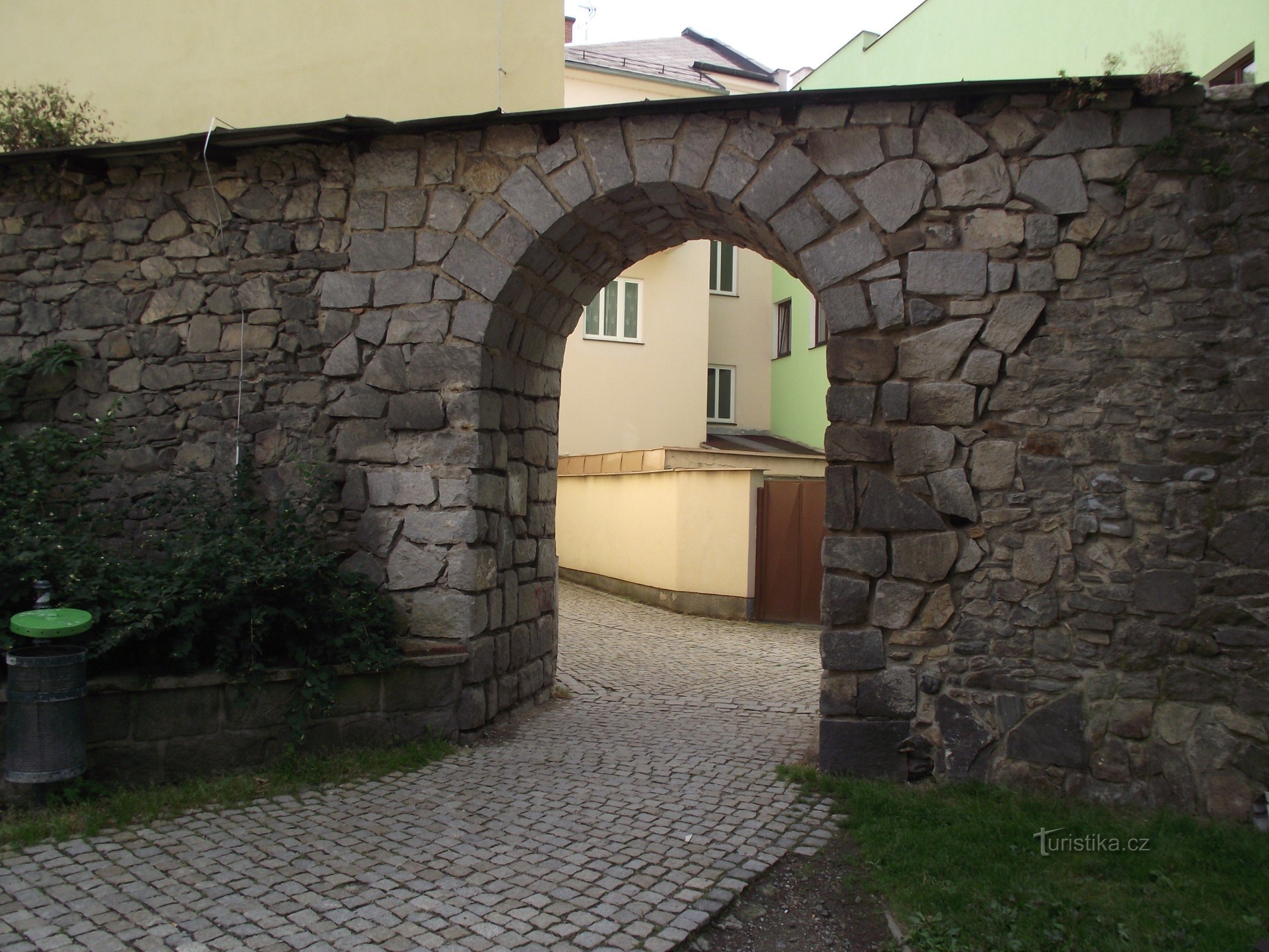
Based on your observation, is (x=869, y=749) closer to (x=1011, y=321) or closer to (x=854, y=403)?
(x=854, y=403)

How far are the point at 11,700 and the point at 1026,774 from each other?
15.1 feet

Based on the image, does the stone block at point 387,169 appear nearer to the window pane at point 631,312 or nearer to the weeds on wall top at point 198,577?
the weeds on wall top at point 198,577

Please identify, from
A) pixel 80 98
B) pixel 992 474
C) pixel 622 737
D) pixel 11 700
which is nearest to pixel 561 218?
pixel 992 474

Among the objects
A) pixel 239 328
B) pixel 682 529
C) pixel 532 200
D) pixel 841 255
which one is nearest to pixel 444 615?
pixel 239 328

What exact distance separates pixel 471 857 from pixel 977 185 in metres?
3.88

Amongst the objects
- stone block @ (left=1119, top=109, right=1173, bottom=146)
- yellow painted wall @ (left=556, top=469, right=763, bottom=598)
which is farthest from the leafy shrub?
yellow painted wall @ (left=556, top=469, right=763, bottom=598)

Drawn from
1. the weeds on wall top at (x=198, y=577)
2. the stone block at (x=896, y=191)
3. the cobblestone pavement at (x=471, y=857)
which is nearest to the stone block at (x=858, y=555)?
the cobblestone pavement at (x=471, y=857)

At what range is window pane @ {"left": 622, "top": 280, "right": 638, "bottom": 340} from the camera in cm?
1630

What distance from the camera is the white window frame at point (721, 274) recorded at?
714 inches

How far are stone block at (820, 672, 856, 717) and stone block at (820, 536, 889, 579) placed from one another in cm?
53

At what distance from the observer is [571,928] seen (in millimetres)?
3176

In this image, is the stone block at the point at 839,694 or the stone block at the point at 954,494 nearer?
the stone block at the point at 954,494

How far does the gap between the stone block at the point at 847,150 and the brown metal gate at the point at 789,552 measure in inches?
239

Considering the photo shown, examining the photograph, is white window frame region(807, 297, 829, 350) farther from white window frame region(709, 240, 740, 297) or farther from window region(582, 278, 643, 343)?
window region(582, 278, 643, 343)
